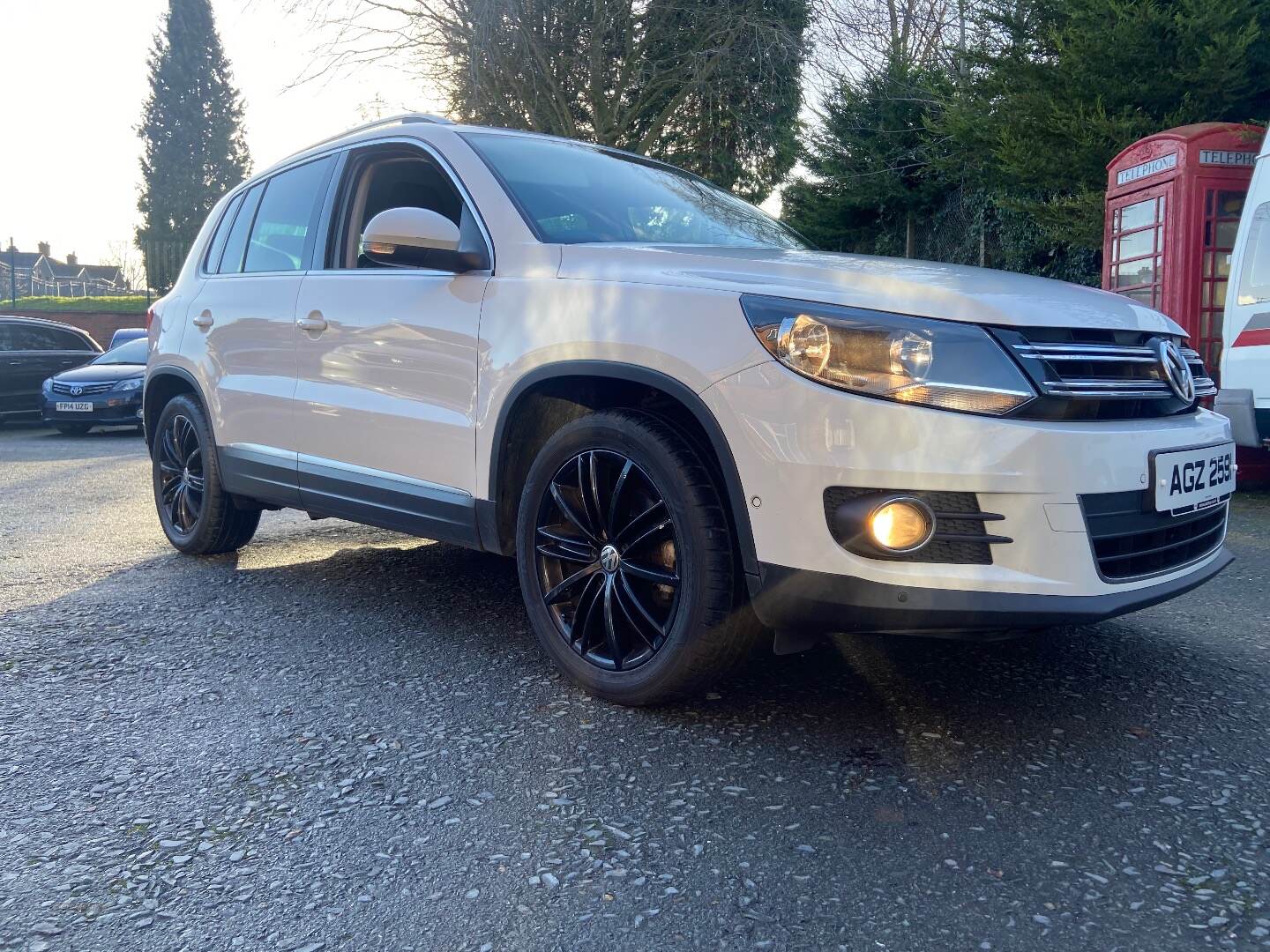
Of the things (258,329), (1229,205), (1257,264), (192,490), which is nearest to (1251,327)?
(1257,264)

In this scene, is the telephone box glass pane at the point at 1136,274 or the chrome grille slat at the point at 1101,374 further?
the telephone box glass pane at the point at 1136,274

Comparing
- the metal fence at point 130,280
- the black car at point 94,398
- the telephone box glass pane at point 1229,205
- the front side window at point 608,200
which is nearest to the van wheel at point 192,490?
the front side window at point 608,200

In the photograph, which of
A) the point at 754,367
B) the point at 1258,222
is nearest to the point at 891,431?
the point at 754,367

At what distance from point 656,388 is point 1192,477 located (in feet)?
4.56

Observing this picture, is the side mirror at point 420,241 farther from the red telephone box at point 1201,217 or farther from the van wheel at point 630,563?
the red telephone box at point 1201,217

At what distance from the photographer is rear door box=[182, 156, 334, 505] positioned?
4.31m

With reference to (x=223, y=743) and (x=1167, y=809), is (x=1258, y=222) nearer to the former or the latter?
(x=1167, y=809)

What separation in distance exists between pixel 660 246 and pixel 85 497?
6.20m

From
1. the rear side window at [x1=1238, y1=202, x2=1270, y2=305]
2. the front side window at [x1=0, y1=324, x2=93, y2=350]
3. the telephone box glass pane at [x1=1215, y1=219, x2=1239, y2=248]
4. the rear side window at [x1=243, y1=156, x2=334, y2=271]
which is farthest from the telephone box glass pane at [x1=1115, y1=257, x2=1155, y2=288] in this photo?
the front side window at [x1=0, y1=324, x2=93, y2=350]

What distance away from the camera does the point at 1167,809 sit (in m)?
2.34

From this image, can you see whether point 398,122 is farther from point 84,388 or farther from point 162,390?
point 84,388

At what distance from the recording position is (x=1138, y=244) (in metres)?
9.74

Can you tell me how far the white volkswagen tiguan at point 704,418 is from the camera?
8.05 feet

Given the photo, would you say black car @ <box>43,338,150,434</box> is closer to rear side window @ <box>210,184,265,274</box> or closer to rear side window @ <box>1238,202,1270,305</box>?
rear side window @ <box>210,184,265,274</box>
